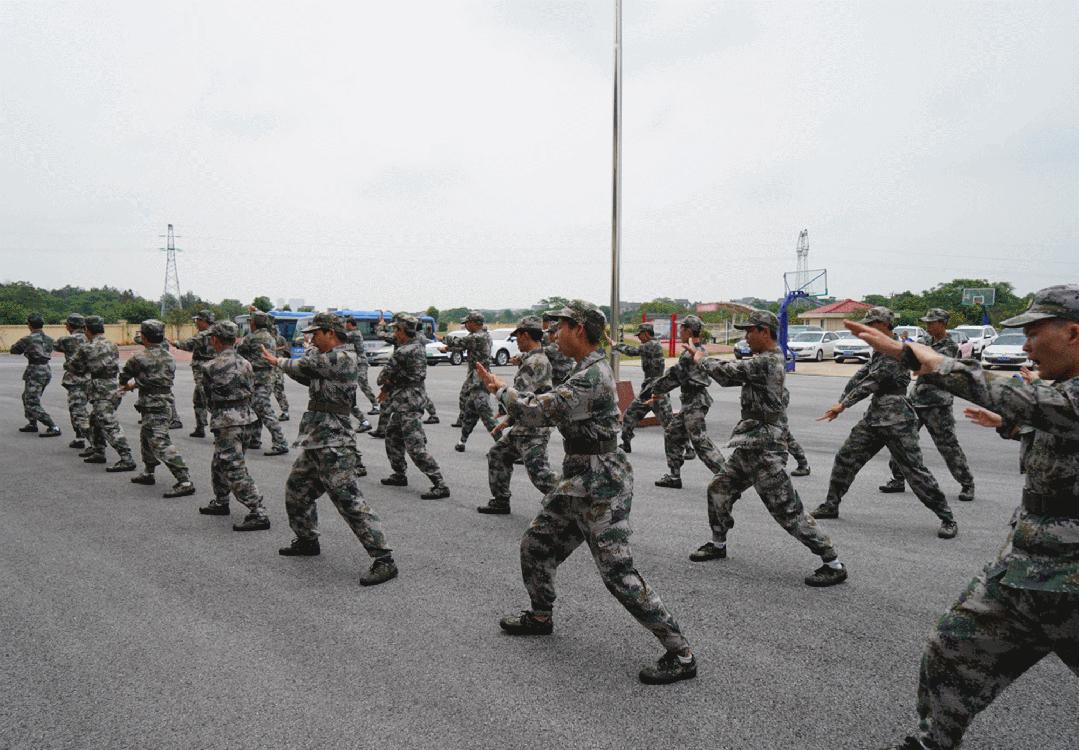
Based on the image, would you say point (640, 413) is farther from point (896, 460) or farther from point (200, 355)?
point (200, 355)

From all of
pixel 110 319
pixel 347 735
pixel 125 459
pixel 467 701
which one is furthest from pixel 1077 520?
pixel 110 319

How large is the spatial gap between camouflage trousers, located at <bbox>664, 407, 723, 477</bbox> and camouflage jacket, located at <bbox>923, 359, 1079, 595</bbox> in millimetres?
4676

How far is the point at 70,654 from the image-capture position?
3836mm

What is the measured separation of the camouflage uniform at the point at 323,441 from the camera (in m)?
5.12

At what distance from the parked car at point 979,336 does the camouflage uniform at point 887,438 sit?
27.1 metres

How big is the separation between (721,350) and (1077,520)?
47475 mm

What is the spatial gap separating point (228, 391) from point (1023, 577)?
6.53 meters

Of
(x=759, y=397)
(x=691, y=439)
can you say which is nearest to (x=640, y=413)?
(x=691, y=439)

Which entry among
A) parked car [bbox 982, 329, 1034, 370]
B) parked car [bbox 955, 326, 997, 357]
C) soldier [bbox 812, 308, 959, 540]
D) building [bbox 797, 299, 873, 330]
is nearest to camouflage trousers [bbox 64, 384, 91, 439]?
soldier [bbox 812, 308, 959, 540]

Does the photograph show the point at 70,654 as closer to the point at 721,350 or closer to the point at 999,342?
the point at 999,342

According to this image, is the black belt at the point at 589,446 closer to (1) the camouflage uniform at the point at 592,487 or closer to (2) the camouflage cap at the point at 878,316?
(1) the camouflage uniform at the point at 592,487

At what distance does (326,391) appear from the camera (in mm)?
5402

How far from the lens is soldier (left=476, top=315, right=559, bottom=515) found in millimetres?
6453

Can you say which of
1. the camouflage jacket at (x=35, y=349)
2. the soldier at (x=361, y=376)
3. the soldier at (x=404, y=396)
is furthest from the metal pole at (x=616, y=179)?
the camouflage jacket at (x=35, y=349)
